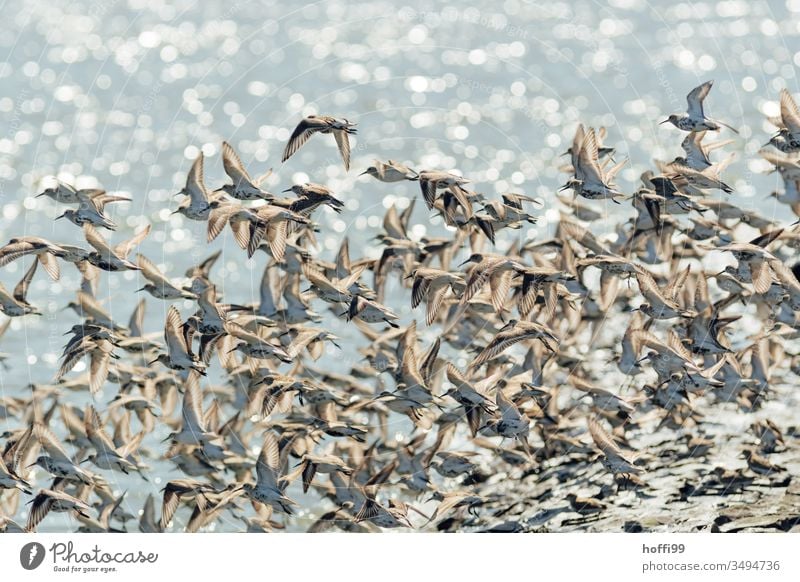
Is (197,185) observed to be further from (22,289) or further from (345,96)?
(345,96)

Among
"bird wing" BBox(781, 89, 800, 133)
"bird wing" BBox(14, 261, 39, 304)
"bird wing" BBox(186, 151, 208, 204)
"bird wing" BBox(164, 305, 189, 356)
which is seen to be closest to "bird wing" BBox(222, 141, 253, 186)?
"bird wing" BBox(186, 151, 208, 204)

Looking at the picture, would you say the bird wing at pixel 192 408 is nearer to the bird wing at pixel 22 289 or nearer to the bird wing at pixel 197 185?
the bird wing at pixel 197 185

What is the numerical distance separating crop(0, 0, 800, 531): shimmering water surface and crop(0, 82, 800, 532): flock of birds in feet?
49.0

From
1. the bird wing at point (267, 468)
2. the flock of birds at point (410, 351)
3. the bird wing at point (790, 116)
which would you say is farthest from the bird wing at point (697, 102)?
the bird wing at point (267, 468)

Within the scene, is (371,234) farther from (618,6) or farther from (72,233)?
(618,6)

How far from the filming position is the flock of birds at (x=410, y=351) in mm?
20781

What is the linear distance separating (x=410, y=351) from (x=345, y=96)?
43.5 metres

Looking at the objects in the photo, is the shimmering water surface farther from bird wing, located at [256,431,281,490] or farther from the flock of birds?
bird wing, located at [256,431,281,490]

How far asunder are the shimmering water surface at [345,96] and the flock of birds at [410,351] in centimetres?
1493

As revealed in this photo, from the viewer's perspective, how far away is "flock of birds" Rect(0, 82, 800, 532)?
20.8 meters

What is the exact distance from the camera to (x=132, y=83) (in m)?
68.1

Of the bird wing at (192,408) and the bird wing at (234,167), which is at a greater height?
the bird wing at (234,167)

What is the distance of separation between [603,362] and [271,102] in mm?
37360

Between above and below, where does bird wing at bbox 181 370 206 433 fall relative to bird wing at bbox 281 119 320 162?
below
